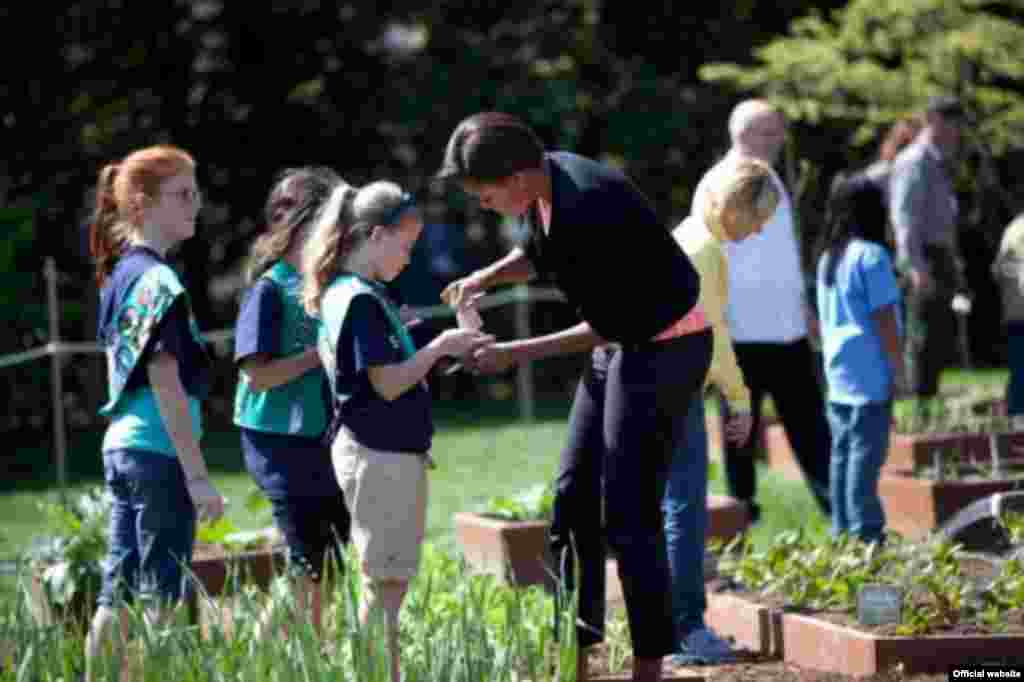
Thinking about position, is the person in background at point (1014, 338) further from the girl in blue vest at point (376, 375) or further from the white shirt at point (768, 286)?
the girl in blue vest at point (376, 375)

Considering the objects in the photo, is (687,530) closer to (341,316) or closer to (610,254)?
(610,254)

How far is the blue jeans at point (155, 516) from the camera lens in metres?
5.41

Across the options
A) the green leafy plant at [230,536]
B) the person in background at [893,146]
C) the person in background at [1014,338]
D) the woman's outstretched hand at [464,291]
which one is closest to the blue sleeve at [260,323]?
the woman's outstretched hand at [464,291]

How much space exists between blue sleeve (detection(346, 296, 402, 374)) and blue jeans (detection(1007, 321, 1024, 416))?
6.07 m

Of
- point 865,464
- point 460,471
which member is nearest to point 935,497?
point 865,464

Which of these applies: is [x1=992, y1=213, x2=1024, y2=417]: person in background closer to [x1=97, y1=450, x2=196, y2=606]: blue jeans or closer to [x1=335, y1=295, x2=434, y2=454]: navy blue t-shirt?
[x1=335, y1=295, x2=434, y2=454]: navy blue t-shirt

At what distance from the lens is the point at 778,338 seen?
8.59 m

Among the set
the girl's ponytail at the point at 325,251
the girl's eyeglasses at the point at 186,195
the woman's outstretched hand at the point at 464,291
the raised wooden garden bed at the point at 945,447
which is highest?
the girl's eyeglasses at the point at 186,195

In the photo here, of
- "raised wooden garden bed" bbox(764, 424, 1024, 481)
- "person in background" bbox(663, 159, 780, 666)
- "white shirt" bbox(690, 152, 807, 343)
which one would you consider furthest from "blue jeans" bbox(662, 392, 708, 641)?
"raised wooden garden bed" bbox(764, 424, 1024, 481)

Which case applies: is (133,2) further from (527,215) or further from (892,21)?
(527,215)

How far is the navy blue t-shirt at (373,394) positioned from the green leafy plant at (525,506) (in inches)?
114

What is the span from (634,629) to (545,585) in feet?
7.90

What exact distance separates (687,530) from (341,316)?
164cm

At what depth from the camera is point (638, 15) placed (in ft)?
64.6
